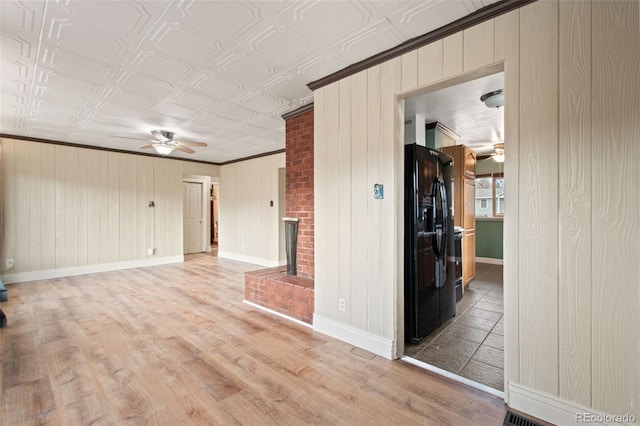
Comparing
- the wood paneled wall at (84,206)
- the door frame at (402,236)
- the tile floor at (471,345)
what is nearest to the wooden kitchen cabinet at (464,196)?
the tile floor at (471,345)

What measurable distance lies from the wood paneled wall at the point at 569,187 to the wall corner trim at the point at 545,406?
0.02 meters

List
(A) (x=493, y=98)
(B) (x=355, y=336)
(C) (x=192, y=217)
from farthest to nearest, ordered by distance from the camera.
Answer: (C) (x=192, y=217), (A) (x=493, y=98), (B) (x=355, y=336)

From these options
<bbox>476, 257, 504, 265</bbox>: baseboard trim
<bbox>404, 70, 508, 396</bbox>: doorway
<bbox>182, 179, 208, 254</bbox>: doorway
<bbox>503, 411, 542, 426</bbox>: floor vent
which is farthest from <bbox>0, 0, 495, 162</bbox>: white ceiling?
<bbox>476, 257, 504, 265</bbox>: baseboard trim

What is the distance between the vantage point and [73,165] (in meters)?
5.63

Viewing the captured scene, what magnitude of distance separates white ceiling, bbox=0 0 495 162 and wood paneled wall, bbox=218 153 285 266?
2650 mm

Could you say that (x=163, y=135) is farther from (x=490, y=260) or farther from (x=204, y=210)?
(x=490, y=260)

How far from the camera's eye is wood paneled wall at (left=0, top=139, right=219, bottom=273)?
5.12 meters

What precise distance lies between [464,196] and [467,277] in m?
1.29

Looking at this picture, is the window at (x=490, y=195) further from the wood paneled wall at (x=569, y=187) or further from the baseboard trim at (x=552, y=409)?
the baseboard trim at (x=552, y=409)

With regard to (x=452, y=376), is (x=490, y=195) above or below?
above

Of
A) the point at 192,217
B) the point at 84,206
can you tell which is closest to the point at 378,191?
the point at 84,206

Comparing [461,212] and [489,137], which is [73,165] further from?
[489,137]

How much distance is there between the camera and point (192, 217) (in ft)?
28.6

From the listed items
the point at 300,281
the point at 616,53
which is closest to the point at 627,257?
the point at 616,53
